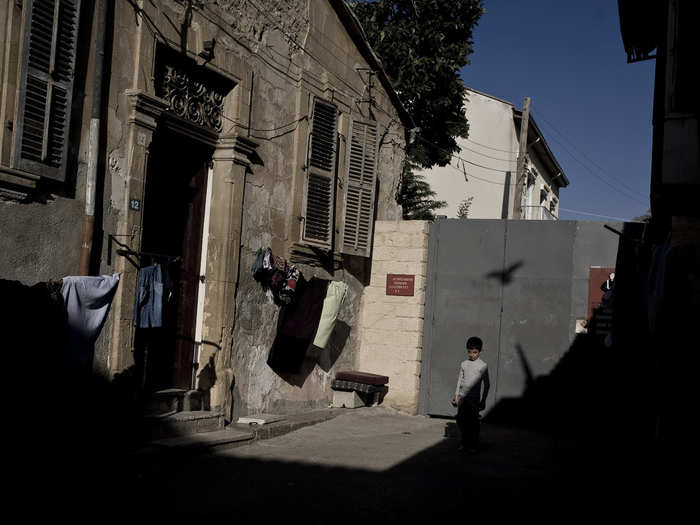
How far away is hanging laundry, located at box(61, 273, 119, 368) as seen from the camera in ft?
20.9

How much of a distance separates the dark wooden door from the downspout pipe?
1396mm

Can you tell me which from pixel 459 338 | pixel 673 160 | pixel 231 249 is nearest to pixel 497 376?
pixel 459 338

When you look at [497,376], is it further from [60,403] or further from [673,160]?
[60,403]

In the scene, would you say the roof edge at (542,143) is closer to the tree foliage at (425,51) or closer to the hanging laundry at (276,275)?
the tree foliage at (425,51)

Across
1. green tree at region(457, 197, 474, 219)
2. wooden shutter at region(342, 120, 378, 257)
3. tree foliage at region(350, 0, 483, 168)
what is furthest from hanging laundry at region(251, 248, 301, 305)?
green tree at region(457, 197, 474, 219)

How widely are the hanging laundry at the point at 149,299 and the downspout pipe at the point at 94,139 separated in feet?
2.87

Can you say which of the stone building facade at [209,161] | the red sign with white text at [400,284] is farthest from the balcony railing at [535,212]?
the red sign with white text at [400,284]

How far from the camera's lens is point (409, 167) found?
61.4ft

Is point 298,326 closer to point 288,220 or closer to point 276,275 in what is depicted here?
point 276,275

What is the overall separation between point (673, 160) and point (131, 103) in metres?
5.28

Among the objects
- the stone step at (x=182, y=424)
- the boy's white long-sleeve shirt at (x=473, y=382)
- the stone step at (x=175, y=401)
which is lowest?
the stone step at (x=182, y=424)

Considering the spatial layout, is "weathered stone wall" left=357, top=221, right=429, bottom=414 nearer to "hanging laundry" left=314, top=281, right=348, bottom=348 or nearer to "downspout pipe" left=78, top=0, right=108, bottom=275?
"hanging laundry" left=314, top=281, right=348, bottom=348

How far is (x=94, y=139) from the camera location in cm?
707

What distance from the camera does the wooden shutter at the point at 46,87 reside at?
627 cm
